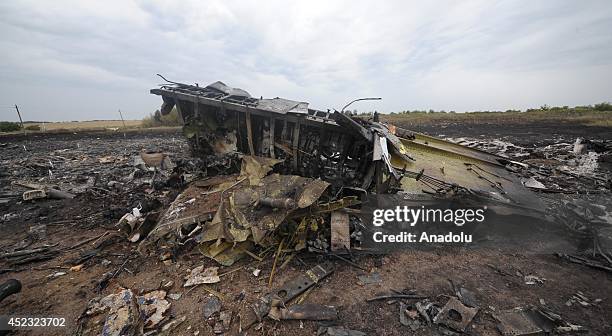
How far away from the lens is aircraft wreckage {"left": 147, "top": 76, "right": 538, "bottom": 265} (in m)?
3.99

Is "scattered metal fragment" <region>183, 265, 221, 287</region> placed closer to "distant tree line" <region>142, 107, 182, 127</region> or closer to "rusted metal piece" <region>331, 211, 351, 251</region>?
"rusted metal piece" <region>331, 211, 351, 251</region>

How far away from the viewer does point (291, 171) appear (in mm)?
5852

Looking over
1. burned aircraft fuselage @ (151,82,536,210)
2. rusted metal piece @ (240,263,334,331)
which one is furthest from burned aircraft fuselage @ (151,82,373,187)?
rusted metal piece @ (240,263,334,331)

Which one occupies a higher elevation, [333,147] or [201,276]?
[333,147]

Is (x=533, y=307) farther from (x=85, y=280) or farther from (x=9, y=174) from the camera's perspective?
(x=9, y=174)

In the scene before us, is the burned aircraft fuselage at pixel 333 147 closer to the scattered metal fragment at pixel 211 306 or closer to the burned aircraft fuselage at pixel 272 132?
the burned aircraft fuselage at pixel 272 132

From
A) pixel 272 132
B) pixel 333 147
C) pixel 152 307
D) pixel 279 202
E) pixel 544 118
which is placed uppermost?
pixel 544 118

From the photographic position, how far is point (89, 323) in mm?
2939

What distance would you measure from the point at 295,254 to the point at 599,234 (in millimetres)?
4971

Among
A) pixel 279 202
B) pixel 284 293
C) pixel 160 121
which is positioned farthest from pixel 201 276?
pixel 160 121

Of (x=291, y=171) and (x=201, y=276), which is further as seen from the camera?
(x=291, y=171)

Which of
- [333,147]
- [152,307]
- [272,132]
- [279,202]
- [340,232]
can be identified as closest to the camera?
[152,307]

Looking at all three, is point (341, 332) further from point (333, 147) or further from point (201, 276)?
point (333, 147)

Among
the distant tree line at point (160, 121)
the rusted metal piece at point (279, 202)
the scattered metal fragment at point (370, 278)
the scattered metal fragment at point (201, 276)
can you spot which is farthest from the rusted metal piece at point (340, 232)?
the distant tree line at point (160, 121)
